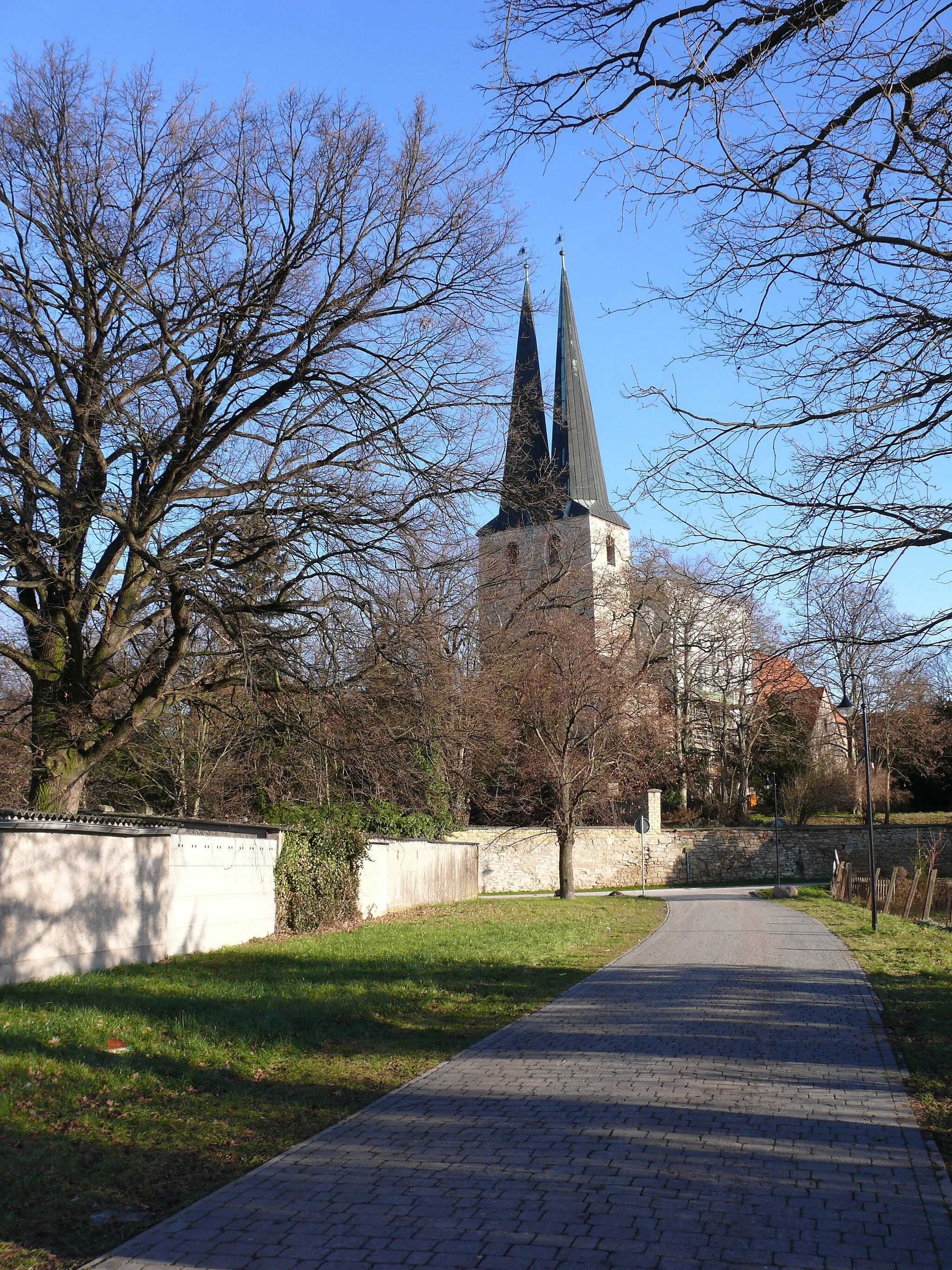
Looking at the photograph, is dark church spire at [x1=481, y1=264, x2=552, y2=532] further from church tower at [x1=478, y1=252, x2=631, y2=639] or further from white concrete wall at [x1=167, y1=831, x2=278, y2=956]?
white concrete wall at [x1=167, y1=831, x2=278, y2=956]

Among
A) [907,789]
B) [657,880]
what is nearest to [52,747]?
[657,880]

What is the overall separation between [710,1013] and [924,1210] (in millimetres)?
5362

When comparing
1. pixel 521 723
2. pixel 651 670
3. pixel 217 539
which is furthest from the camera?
pixel 651 670

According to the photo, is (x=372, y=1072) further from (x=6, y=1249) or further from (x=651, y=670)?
(x=651, y=670)

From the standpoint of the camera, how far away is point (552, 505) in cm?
1504

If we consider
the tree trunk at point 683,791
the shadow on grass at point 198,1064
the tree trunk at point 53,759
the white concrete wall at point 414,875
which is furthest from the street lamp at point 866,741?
the tree trunk at point 683,791

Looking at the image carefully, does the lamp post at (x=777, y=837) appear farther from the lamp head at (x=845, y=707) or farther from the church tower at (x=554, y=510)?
the lamp head at (x=845, y=707)

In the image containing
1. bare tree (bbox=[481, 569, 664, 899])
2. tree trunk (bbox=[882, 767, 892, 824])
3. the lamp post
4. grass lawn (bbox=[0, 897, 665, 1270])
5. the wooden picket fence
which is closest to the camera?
grass lawn (bbox=[0, 897, 665, 1270])

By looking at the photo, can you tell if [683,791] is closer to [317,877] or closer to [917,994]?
[317,877]

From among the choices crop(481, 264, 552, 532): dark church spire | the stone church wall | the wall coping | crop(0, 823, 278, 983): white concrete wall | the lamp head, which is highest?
crop(481, 264, 552, 532): dark church spire

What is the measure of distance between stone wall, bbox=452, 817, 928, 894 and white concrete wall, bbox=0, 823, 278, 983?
23.8 meters

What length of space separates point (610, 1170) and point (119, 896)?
8025mm

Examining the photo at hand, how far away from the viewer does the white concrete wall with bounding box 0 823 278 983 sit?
10.2m

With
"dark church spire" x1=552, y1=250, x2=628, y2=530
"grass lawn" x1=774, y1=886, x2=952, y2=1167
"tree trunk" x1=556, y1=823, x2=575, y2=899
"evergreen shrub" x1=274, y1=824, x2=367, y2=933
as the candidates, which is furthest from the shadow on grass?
"dark church spire" x1=552, y1=250, x2=628, y2=530
